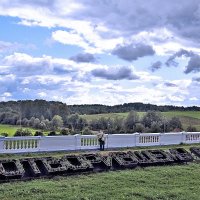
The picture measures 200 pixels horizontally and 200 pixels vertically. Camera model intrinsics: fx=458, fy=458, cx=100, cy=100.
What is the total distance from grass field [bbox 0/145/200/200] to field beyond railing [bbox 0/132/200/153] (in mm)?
4700

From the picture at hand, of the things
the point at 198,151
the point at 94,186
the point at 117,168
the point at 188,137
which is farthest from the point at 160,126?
the point at 94,186

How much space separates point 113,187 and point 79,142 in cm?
737

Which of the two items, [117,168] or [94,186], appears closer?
[94,186]

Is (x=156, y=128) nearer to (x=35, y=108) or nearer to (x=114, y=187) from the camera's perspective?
A: (x=35, y=108)

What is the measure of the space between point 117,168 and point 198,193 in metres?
4.55

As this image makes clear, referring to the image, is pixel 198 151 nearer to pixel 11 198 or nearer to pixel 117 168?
pixel 117 168

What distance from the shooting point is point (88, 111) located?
90.8 metres

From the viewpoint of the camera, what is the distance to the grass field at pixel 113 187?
653 inches

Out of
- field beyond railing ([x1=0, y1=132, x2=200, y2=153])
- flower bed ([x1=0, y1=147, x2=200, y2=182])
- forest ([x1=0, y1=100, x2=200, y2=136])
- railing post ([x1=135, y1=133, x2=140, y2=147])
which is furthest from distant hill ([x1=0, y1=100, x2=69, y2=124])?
flower bed ([x1=0, y1=147, x2=200, y2=182])

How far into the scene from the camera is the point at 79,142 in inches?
987

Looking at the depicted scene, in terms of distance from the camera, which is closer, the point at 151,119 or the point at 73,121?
the point at 151,119

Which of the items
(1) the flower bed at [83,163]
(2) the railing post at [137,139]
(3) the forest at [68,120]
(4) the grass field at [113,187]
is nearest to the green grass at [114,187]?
(4) the grass field at [113,187]

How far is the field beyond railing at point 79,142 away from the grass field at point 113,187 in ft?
15.4

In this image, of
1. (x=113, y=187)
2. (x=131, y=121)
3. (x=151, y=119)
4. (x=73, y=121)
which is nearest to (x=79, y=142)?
(x=113, y=187)
